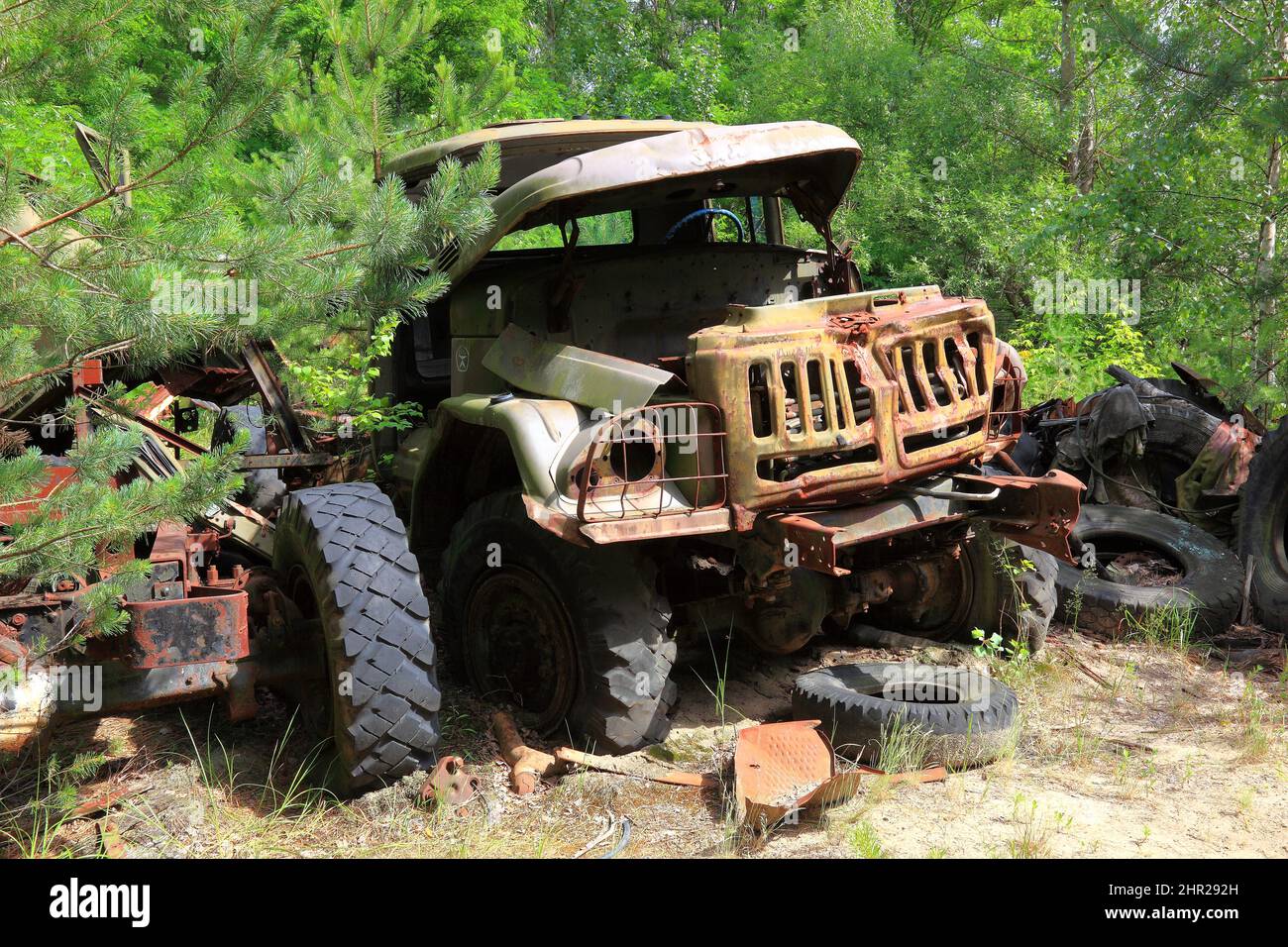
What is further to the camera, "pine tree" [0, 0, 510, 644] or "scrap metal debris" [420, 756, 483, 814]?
"scrap metal debris" [420, 756, 483, 814]

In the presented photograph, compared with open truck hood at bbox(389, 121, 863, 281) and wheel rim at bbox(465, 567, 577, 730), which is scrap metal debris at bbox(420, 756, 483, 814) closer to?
wheel rim at bbox(465, 567, 577, 730)

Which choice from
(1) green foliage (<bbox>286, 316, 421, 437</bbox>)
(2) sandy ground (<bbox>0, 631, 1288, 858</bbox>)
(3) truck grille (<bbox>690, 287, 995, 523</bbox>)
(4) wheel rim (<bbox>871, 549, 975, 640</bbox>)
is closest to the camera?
(2) sandy ground (<bbox>0, 631, 1288, 858</bbox>)

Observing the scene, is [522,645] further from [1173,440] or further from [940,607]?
[1173,440]

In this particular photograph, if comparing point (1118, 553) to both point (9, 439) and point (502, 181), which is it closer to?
point (502, 181)

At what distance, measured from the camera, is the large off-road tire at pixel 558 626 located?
423 cm

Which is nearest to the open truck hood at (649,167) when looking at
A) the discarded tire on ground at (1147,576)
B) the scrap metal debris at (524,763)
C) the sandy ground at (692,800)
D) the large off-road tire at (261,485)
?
the large off-road tire at (261,485)

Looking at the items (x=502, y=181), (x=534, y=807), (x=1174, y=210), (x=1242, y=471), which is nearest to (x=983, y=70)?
(x=1174, y=210)

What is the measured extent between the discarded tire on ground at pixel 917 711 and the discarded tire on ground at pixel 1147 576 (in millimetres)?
1789

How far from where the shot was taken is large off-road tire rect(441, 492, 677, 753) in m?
4.23

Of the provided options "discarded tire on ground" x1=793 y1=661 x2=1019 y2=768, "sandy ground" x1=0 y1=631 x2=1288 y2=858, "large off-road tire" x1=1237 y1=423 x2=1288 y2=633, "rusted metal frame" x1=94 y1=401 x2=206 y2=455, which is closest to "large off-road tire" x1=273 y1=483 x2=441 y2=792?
"sandy ground" x1=0 y1=631 x2=1288 y2=858

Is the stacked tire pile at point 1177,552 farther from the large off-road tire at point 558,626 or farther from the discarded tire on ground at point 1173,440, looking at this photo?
the large off-road tire at point 558,626

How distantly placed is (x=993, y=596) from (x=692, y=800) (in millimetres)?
2101

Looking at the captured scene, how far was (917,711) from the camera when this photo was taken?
168 inches

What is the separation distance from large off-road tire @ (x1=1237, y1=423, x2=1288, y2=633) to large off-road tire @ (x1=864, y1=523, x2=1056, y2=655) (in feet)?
5.84
